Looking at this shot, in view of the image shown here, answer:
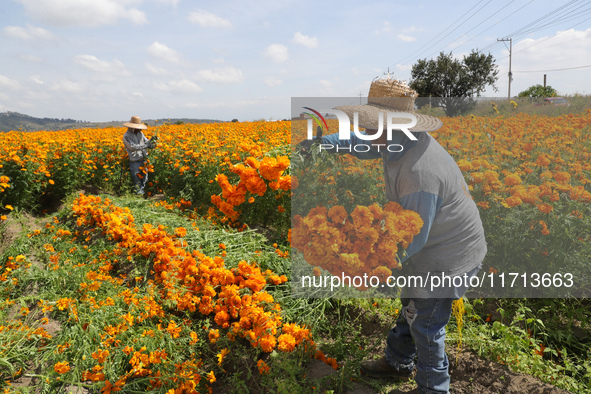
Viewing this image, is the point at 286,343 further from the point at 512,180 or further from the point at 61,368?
the point at 512,180

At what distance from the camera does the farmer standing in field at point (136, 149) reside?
6215 millimetres

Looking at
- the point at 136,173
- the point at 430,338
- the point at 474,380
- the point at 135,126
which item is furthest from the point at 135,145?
the point at 474,380

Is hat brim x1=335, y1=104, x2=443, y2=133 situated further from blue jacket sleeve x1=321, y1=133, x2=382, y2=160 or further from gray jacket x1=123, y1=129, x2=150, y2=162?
gray jacket x1=123, y1=129, x2=150, y2=162

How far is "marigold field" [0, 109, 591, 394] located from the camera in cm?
206

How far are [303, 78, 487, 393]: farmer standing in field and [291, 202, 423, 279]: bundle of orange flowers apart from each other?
3.2 inches

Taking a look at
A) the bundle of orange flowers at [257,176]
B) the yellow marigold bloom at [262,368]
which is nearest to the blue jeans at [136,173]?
the bundle of orange flowers at [257,176]

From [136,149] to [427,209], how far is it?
5916 mm

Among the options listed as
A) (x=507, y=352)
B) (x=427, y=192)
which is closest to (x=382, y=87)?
(x=427, y=192)

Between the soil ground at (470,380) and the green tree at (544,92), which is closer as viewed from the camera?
the soil ground at (470,380)

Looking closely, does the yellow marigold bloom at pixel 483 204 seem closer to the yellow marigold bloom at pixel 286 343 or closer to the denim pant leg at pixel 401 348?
the denim pant leg at pixel 401 348

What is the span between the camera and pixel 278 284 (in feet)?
8.76

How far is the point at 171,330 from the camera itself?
233 cm

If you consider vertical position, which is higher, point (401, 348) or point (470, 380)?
point (401, 348)

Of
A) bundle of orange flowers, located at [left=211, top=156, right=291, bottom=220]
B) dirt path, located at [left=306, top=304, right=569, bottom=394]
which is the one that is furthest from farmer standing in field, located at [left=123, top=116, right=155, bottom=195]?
dirt path, located at [left=306, top=304, right=569, bottom=394]
